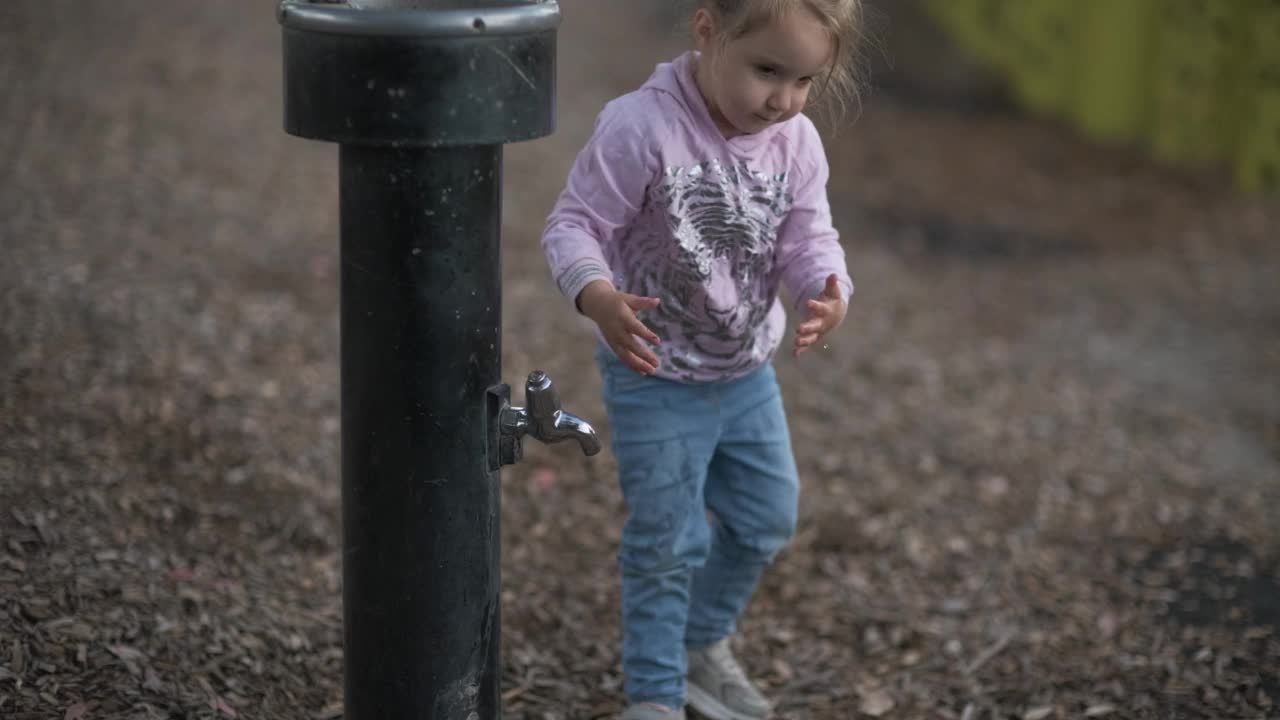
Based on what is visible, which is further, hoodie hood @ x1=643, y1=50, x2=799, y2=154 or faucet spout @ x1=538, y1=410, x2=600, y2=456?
hoodie hood @ x1=643, y1=50, x2=799, y2=154

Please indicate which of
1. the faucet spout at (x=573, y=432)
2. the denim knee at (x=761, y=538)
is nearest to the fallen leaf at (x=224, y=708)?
the faucet spout at (x=573, y=432)

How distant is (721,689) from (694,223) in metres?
1.01

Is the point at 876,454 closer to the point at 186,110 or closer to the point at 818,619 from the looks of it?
the point at 818,619

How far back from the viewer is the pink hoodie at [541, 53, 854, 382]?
7.45 feet

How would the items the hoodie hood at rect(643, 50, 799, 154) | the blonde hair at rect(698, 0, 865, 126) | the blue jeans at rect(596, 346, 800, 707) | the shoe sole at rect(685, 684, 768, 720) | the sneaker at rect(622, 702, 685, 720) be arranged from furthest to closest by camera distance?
the shoe sole at rect(685, 684, 768, 720) → the sneaker at rect(622, 702, 685, 720) → the blue jeans at rect(596, 346, 800, 707) → the hoodie hood at rect(643, 50, 799, 154) → the blonde hair at rect(698, 0, 865, 126)

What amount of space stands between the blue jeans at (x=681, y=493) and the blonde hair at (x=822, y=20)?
561 mm

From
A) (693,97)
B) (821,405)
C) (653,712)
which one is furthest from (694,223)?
(821,405)

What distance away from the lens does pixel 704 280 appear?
238 cm

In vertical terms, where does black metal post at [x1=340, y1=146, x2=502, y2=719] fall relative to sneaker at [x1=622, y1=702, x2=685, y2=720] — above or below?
above

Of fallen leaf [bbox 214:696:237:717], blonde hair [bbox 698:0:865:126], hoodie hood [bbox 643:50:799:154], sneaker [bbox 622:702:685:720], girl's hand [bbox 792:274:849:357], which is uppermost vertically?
blonde hair [bbox 698:0:865:126]

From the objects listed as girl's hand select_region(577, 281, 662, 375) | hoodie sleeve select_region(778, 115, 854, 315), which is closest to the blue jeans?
hoodie sleeve select_region(778, 115, 854, 315)

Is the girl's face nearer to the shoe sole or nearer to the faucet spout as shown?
the faucet spout

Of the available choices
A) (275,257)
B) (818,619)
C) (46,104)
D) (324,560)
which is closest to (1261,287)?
(818,619)

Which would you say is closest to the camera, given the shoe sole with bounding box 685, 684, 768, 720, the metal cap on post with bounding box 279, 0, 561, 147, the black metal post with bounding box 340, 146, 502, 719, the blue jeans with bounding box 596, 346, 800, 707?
the metal cap on post with bounding box 279, 0, 561, 147
